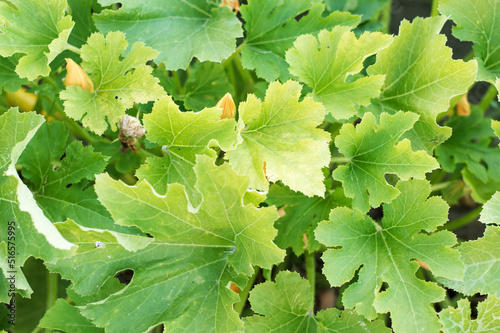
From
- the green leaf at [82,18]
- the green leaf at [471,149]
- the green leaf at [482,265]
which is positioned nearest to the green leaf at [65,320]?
the green leaf at [82,18]

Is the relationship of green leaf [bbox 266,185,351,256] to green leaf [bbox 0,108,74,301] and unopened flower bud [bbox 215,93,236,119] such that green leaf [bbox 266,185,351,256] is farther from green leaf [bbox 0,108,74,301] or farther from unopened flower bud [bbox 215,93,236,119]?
green leaf [bbox 0,108,74,301]

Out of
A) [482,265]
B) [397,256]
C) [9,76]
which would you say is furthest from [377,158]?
[9,76]

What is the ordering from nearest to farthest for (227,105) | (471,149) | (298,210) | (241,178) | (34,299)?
1. (241,178)
2. (227,105)
3. (298,210)
4. (471,149)
5. (34,299)

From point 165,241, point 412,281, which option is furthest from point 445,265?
point 165,241

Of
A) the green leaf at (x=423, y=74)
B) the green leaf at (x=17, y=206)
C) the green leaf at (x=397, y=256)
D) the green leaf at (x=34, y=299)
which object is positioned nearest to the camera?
the green leaf at (x=17, y=206)

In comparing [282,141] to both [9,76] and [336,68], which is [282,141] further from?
[9,76]

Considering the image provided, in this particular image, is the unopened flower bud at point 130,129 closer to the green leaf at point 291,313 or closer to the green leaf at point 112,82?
the green leaf at point 112,82

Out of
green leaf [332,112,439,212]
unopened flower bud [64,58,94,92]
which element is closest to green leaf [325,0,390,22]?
green leaf [332,112,439,212]
